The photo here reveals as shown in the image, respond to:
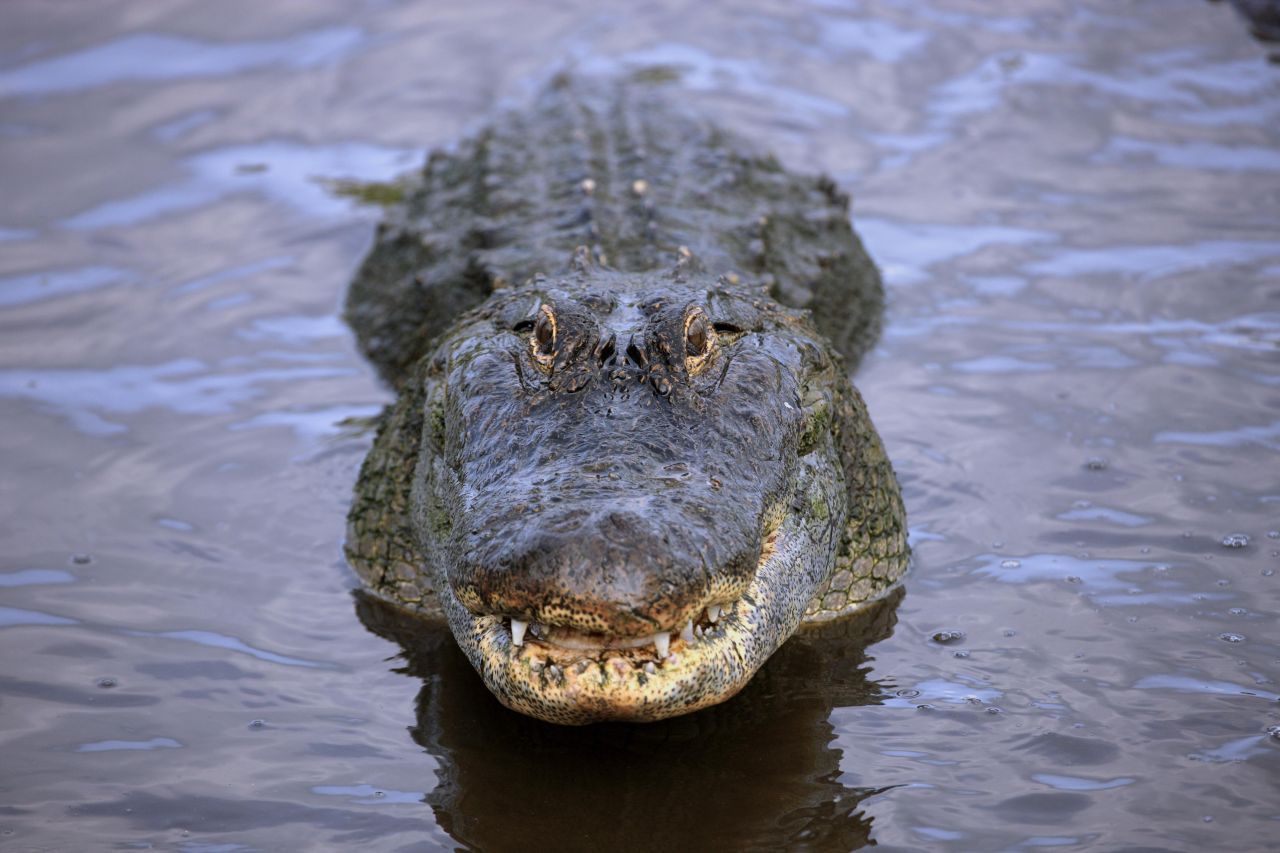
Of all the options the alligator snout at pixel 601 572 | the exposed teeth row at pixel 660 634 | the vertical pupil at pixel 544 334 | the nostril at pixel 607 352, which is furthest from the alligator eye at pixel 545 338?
the exposed teeth row at pixel 660 634

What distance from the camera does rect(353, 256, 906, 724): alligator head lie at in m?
3.27

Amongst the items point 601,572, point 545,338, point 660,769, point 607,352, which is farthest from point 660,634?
point 545,338

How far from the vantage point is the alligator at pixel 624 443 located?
3324 mm

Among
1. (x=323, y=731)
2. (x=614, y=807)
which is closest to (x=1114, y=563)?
(x=614, y=807)

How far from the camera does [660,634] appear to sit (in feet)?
11.0

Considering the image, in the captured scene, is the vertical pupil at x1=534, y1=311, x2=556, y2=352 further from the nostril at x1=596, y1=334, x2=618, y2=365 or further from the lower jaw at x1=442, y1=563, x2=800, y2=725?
the lower jaw at x1=442, y1=563, x2=800, y2=725

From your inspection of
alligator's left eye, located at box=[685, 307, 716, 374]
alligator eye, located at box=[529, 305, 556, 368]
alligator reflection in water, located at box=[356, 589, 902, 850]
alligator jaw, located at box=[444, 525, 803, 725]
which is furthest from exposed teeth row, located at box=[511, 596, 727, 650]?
alligator eye, located at box=[529, 305, 556, 368]

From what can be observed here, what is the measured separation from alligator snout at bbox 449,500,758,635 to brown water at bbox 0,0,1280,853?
0.71 m

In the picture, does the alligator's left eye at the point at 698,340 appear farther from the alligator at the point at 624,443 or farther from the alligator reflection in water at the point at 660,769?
the alligator reflection in water at the point at 660,769

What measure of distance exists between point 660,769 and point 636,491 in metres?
0.92

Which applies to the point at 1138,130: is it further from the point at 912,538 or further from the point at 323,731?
the point at 323,731

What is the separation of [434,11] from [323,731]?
8691mm

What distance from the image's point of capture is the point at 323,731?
4090mm

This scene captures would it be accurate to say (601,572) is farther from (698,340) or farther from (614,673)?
(698,340)
